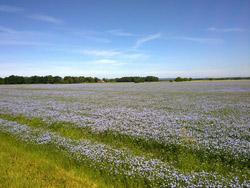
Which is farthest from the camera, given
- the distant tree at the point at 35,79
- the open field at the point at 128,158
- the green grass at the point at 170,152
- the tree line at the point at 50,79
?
the distant tree at the point at 35,79

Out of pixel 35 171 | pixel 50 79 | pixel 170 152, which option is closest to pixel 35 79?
pixel 50 79

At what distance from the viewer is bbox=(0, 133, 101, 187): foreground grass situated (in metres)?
4.31

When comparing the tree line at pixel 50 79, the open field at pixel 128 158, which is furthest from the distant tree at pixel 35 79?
the open field at pixel 128 158

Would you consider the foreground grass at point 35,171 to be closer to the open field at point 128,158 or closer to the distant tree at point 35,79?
the open field at point 128,158

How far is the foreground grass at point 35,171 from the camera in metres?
4.31

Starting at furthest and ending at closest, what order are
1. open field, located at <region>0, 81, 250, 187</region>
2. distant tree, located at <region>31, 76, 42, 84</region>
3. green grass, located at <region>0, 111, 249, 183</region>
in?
distant tree, located at <region>31, 76, 42, 84</region>
green grass, located at <region>0, 111, 249, 183</region>
open field, located at <region>0, 81, 250, 187</region>

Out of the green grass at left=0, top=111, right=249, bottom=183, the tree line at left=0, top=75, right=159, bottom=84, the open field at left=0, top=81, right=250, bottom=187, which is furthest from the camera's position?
the tree line at left=0, top=75, right=159, bottom=84

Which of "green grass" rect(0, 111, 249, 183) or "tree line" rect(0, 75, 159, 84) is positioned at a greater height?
"tree line" rect(0, 75, 159, 84)

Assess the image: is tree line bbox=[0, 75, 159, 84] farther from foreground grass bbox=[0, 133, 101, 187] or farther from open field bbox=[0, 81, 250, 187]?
foreground grass bbox=[0, 133, 101, 187]

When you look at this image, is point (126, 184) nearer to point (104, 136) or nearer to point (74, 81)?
point (104, 136)

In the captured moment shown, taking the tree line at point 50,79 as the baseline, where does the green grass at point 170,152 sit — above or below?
below

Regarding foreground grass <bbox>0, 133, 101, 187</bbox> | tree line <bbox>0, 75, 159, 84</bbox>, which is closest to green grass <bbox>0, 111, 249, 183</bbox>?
foreground grass <bbox>0, 133, 101, 187</bbox>

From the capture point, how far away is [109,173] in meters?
4.72

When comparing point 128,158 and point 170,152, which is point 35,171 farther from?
point 170,152
